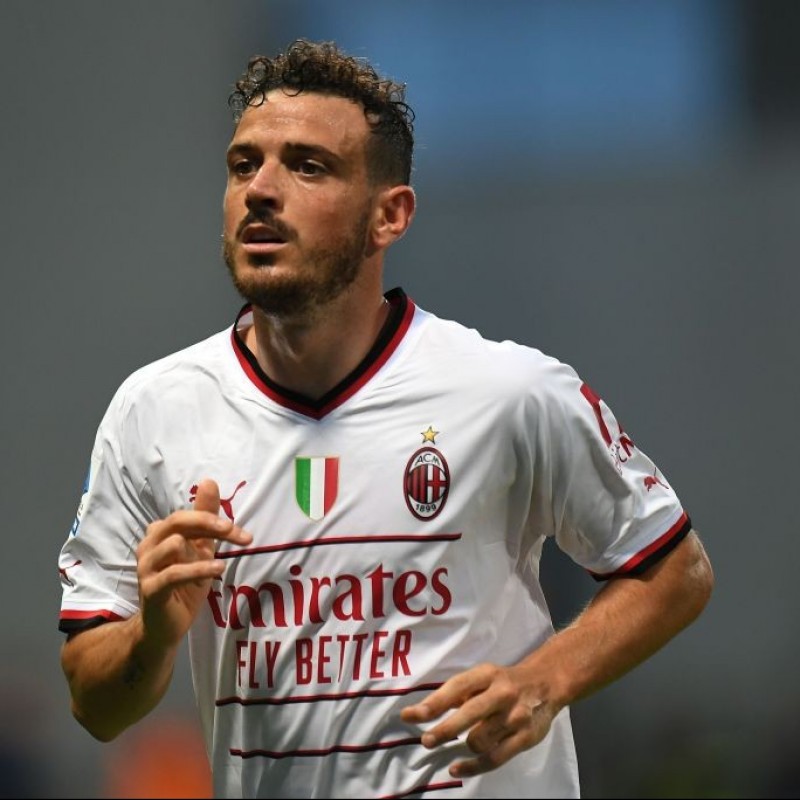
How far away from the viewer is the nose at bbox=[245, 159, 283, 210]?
326 cm

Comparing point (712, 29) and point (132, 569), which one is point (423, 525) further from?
point (712, 29)

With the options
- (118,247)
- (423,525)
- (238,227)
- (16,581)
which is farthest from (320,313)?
(118,247)

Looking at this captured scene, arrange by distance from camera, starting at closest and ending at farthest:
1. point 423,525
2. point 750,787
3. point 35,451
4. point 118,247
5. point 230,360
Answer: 1. point 423,525
2. point 230,360
3. point 750,787
4. point 35,451
5. point 118,247

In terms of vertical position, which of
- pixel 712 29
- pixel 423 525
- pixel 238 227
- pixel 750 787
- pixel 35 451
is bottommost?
pixel 750 787

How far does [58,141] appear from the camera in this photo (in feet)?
25.8

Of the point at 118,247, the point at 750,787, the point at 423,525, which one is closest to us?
the point at 423,525

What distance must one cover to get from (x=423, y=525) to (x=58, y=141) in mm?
5220

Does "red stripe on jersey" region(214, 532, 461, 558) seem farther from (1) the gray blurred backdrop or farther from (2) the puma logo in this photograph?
(1) the gray blurred backdrop

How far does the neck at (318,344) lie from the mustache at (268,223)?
0.20 meters

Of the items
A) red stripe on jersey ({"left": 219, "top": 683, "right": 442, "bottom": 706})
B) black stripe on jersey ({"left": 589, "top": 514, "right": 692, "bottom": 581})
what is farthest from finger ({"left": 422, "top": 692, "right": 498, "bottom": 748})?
black stripe on jersey ({"left": 589, "top": 514, "right": 692, "bottom": 581})

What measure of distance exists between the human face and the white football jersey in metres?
0.24

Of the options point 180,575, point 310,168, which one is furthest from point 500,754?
point 310,168

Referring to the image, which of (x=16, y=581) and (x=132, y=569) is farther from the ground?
(x=132, y=569)

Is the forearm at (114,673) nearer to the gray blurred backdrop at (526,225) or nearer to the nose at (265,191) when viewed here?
the nose at (265,191)
